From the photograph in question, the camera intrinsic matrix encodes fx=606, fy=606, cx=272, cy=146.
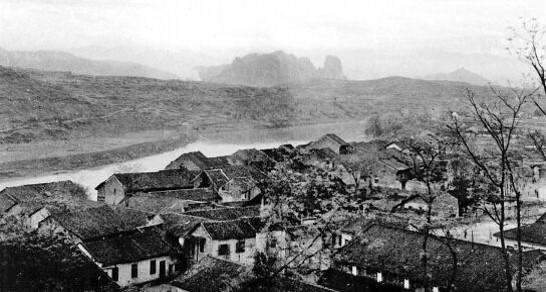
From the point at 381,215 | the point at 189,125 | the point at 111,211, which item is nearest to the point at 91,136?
the point at 189,125

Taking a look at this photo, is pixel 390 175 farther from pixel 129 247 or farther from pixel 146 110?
pixel 146 110

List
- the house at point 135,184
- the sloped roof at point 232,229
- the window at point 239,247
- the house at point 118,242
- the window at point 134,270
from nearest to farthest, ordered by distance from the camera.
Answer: the house at point 118,242 → the window at point 134,270 → the sloped roof at point 232,229 → the window at point 239,247 → the house at point 135,184

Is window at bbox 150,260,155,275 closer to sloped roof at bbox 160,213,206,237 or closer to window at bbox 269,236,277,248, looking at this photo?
sloped roof at bbox 160,213,206,237

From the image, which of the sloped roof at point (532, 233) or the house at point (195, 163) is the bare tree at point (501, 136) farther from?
the house at point (195, 163)

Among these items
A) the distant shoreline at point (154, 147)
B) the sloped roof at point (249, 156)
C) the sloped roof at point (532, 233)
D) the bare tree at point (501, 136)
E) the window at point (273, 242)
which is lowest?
the distant shoreline at point (154, 147)

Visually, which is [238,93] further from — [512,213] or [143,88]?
[512,213]

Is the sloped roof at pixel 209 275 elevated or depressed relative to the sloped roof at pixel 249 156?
depressed

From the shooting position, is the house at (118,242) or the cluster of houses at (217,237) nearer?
the cluster of houses at (217,237)

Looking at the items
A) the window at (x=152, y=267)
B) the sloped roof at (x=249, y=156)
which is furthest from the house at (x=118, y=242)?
the sloped roof at (x=249, y=156)
